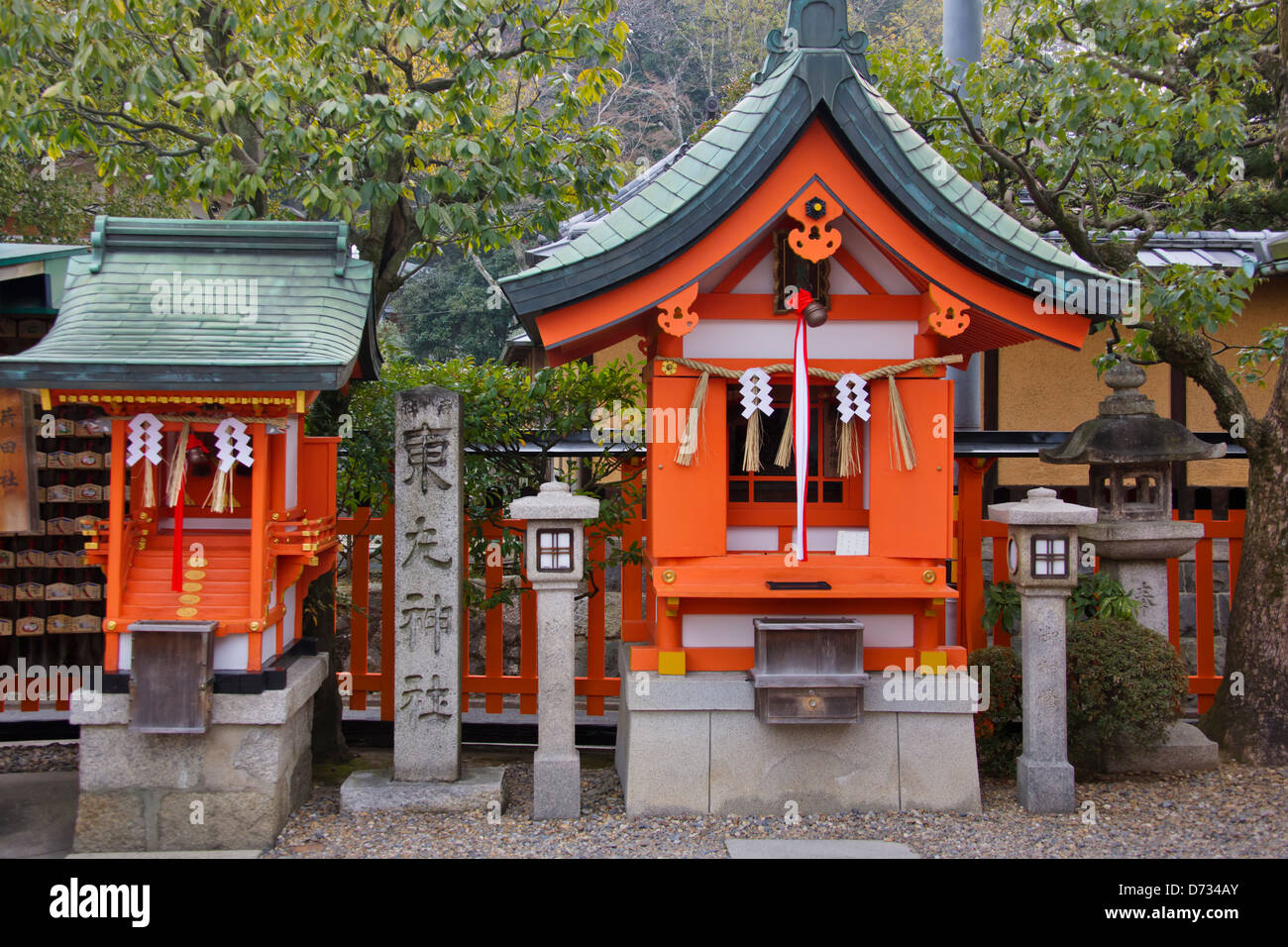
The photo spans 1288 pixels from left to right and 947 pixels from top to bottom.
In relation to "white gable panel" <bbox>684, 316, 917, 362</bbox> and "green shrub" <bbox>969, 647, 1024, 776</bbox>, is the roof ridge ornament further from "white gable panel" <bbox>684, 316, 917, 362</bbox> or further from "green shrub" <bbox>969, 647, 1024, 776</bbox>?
"green shrub" <bbox>969, 647, 1024, 776</bbox>

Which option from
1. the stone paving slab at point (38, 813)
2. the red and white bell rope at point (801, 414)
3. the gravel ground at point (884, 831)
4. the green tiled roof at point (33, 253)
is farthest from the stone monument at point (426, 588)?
the green tiled roof at point (33, 253)

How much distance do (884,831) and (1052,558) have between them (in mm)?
2143

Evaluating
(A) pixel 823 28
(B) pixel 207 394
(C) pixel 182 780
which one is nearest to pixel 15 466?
(B) pixel 207 394

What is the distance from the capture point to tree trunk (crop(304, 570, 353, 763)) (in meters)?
7.79

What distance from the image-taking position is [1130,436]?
24.1ft

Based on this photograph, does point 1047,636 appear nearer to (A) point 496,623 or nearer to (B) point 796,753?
(B) point 796,753

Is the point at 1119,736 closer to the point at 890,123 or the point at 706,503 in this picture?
the point at 706,503

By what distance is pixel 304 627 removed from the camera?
7.91 metres

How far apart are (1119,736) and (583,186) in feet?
20.4

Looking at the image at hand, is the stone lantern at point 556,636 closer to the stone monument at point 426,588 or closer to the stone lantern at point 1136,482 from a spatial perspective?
the stone monument at point 426,588

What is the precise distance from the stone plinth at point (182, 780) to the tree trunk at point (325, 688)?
5.85ft

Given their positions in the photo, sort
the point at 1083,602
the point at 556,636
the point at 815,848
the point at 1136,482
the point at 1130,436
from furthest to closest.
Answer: the point at 1136,482 < the point at 1083,602 < the point at 1130,436 < the point at 556,636 < the point at 815,848

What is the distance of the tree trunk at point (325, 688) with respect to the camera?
25.6 feet

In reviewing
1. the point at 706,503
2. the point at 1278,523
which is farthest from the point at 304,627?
the point at 1278,523
